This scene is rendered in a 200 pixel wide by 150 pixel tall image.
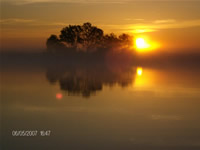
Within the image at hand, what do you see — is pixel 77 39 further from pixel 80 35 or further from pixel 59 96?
pixel 59 96

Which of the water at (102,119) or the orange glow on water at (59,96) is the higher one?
the water at (102,119)

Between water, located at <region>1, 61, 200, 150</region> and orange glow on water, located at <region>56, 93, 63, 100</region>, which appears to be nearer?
water, located at <region>1, 61, 200, 150</region>

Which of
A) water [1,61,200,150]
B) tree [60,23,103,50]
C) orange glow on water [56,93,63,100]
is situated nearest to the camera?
water [1,61,200,150]

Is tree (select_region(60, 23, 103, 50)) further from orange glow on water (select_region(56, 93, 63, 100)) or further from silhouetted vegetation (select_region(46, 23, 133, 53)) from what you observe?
orange glow on water (select_region(56, 93, 63, 100))

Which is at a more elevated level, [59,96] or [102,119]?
[102,119]

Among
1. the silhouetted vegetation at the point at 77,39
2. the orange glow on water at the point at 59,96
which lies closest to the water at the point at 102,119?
the orange glow on water at the point at 59,96

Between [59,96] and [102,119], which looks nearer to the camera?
[102,119]

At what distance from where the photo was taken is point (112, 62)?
61.0m

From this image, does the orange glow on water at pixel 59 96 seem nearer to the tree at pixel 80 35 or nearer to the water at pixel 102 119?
the water at pixel 102 119

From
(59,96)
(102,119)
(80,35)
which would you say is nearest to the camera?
(102,119)

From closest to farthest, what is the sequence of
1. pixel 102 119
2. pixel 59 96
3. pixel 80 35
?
pixel 102 119 → pixel 59 96 → pixel 80 35

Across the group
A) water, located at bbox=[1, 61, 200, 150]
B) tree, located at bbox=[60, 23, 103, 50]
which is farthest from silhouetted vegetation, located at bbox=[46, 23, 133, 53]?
water, located at bbox=[1, 61, 200, 150]

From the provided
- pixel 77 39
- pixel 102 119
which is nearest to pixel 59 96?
pixel 102 119

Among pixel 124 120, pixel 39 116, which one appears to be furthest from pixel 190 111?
pixel 39 116
